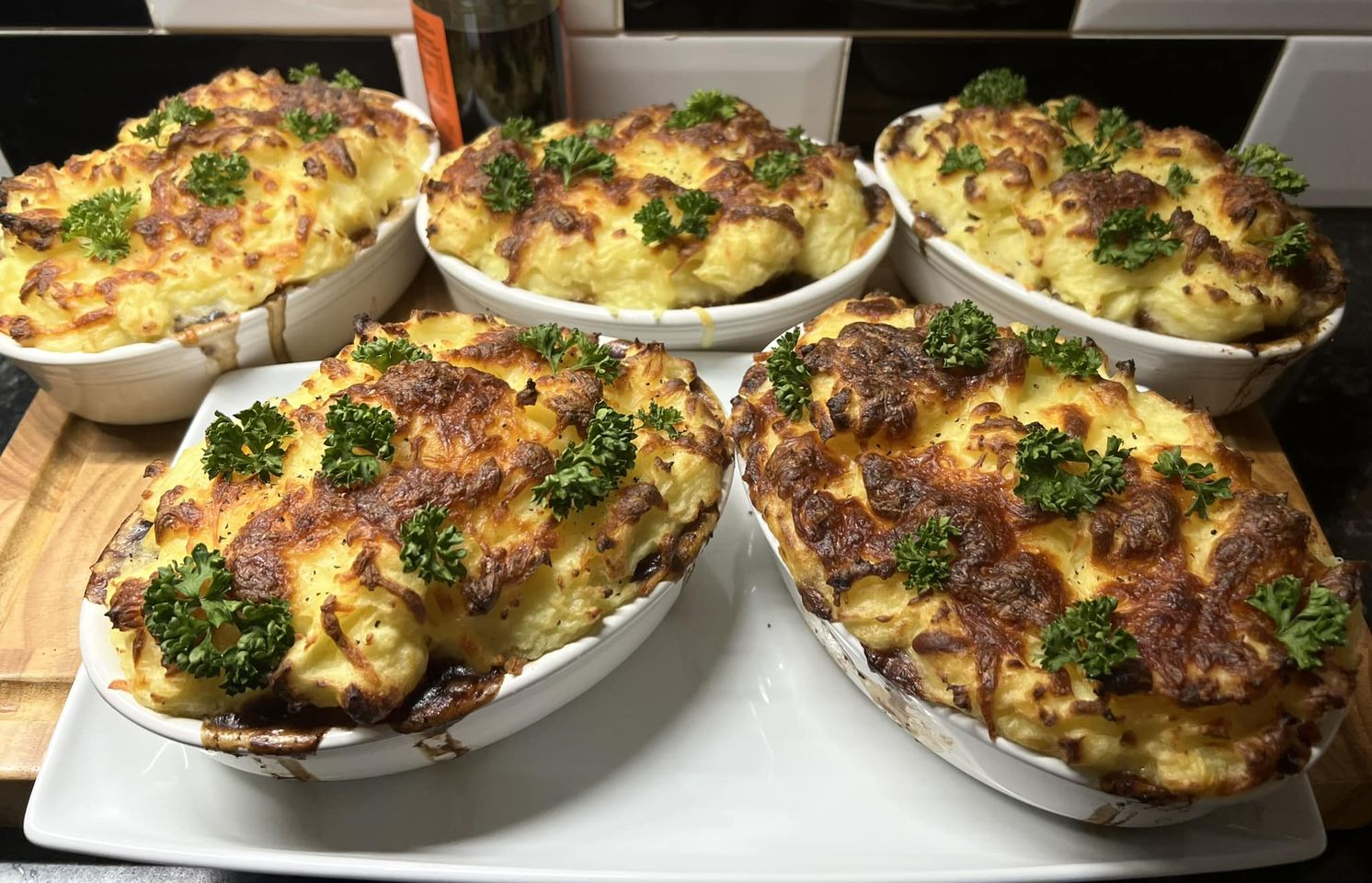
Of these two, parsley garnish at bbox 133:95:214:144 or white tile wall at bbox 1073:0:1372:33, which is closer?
parsley garnish at bbox 133:95:214:144

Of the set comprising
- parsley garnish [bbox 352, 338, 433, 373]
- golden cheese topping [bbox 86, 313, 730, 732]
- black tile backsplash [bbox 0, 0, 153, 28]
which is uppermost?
black tile backsplash [bbox 0, 0, 153, 28]

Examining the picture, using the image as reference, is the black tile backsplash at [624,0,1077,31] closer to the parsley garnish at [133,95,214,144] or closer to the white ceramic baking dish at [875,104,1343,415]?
the white ceramic baking dish at [875,104,1343,415]

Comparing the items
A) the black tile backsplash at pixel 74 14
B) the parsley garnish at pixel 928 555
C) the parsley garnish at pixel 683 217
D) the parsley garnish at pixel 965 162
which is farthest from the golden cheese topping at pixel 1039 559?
the black tile backsplash at pixel 74 14

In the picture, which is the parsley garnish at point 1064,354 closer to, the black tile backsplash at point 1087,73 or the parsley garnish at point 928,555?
the parsley garnish at point 928,555

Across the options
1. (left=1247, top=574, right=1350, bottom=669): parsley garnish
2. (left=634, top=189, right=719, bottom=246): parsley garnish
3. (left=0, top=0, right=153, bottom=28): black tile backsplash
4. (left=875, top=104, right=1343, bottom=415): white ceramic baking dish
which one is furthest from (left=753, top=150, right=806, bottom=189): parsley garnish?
(left=0, top=0, right=153, bottom=28): black tile backsplash

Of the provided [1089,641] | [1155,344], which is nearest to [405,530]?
[1089,641]

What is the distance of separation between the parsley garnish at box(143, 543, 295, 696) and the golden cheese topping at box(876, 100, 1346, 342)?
1.76 metres

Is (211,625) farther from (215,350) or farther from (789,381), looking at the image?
(789,381)

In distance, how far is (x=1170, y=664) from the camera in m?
1.34

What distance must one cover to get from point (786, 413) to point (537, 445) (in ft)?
1.54

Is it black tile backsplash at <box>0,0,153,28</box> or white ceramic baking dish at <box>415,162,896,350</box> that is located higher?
black tile backsplash at <box>0,0,153,28</box>

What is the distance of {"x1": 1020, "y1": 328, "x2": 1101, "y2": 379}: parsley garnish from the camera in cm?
175

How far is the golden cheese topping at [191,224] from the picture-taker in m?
2.00

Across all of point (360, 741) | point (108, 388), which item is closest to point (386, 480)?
point (360, 741)
